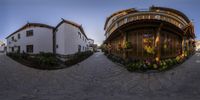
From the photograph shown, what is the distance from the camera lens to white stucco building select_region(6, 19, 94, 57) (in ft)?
75.3

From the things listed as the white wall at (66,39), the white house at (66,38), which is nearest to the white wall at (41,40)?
the white house at (66,38)

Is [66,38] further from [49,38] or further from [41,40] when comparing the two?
[41,40]

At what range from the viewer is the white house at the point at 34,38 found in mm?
26375

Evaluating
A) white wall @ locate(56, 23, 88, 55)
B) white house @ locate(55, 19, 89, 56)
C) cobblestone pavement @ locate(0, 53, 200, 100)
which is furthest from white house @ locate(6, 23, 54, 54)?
cobblestone pavement @ locate(0, 53, 200, 100)

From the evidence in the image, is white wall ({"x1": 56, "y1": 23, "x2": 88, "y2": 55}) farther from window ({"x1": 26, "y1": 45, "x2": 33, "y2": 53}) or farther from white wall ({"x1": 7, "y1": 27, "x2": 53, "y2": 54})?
window ({"x1": 26, "y1": 45, "x2": 33, "y2": 53})

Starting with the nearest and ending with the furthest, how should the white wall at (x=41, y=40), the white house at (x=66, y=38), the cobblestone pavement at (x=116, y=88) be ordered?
the cobblestone pavement at (x=116, y=88), the white house at (x=66, y=38), the white wall at (x=41, y=40)

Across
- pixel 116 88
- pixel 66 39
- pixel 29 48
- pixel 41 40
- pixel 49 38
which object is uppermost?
pixel 49 38

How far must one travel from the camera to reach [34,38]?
89.9 ft

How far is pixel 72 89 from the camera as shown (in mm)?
9234

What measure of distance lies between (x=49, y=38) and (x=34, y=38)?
9.71 feet

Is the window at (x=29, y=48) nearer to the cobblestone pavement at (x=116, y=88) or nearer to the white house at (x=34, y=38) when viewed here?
the white house at (x=34, y=38)

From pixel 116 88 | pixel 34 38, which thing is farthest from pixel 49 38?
pixel 116 88

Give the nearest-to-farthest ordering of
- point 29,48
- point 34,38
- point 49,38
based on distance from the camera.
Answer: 1. point 49,38
2. point 34,38
3. point 29,48

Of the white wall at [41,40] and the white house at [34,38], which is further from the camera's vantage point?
the white house at [34,38]
